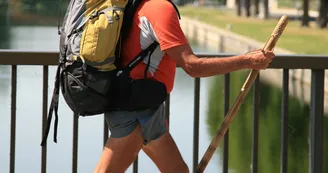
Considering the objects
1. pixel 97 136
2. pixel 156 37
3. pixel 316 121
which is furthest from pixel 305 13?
pixel 156 37

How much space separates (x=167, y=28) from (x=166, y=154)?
543 millimetres

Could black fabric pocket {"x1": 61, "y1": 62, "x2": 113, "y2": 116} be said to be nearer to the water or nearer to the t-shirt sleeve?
the t-shirt sleeve

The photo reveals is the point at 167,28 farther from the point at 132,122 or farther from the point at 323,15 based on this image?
the point at 323,15

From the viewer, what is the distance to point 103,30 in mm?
3201

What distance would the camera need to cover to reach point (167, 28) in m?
3.16

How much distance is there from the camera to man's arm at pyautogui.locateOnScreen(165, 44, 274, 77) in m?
3.22

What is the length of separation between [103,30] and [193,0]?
103 meters

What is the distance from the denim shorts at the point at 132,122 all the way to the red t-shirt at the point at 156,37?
135mm

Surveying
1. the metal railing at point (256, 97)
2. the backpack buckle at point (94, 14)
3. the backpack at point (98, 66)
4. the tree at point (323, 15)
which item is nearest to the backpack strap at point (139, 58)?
the backpack at point (98, 66)

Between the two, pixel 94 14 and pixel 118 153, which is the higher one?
pixel 94 14

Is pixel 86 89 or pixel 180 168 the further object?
pixel 180 168

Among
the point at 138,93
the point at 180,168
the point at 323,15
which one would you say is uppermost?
the point at 138,93

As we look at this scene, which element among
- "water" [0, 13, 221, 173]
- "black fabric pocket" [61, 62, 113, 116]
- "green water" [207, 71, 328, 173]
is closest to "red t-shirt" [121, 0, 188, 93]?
"black fabric pocket" [61, 62, 113, 116]

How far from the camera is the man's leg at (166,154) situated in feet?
11.3
